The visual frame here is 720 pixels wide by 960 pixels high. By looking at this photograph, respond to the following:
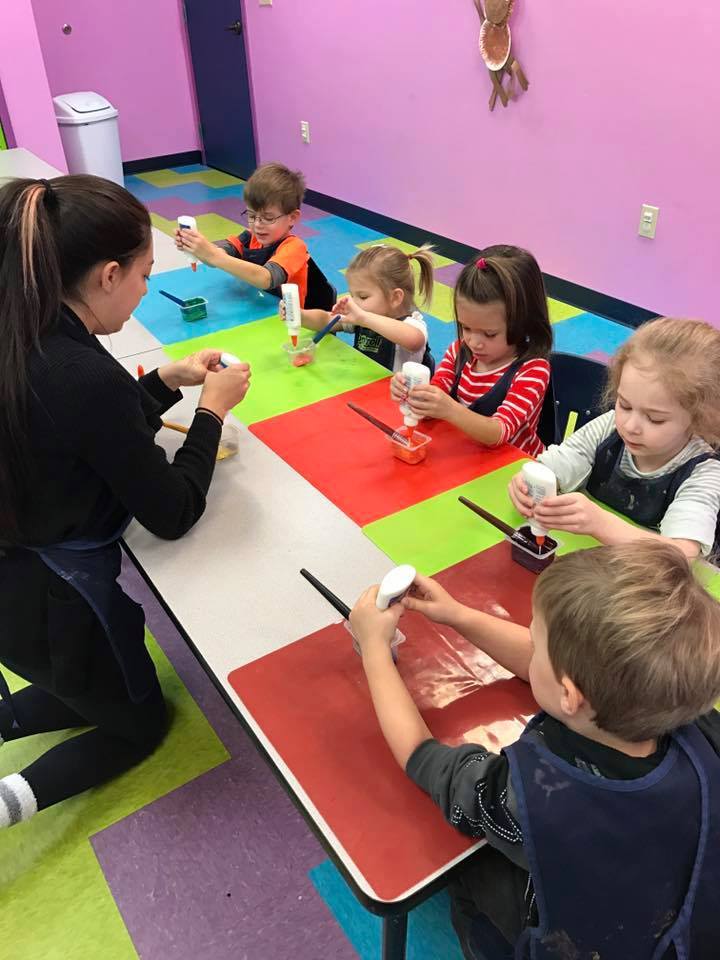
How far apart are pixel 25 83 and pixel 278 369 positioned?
3.42 meters

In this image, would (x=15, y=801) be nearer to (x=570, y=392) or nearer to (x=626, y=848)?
(x=626, y=848)

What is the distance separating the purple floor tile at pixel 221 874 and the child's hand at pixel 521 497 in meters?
0.72

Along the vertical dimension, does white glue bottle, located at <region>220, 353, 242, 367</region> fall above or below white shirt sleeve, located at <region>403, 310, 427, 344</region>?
above

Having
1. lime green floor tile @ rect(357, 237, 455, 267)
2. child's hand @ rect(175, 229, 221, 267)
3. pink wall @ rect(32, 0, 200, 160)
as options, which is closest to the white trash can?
pink wall @ rect(32, 0, 200, 160)

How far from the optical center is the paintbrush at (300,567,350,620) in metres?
1.10

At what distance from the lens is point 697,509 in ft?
4.22

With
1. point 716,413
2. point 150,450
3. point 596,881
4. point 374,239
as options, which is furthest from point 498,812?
point 374,239

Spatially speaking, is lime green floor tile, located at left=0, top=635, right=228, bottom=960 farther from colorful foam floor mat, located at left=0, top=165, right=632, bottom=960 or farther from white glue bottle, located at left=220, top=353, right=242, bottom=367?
white glue bottle, located at left=220, top=353, right=242, bottom=367

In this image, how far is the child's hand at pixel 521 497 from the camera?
127 cm

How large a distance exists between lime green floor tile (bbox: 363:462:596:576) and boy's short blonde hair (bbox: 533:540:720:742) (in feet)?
1.39

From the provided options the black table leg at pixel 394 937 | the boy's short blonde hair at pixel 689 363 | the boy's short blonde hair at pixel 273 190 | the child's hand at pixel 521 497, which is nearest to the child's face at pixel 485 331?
the boy's short blonde hair at pixel 689 363

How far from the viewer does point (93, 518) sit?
1.27 metres

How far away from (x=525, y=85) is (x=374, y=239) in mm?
1463

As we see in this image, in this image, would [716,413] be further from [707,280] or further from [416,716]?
[707,280]
